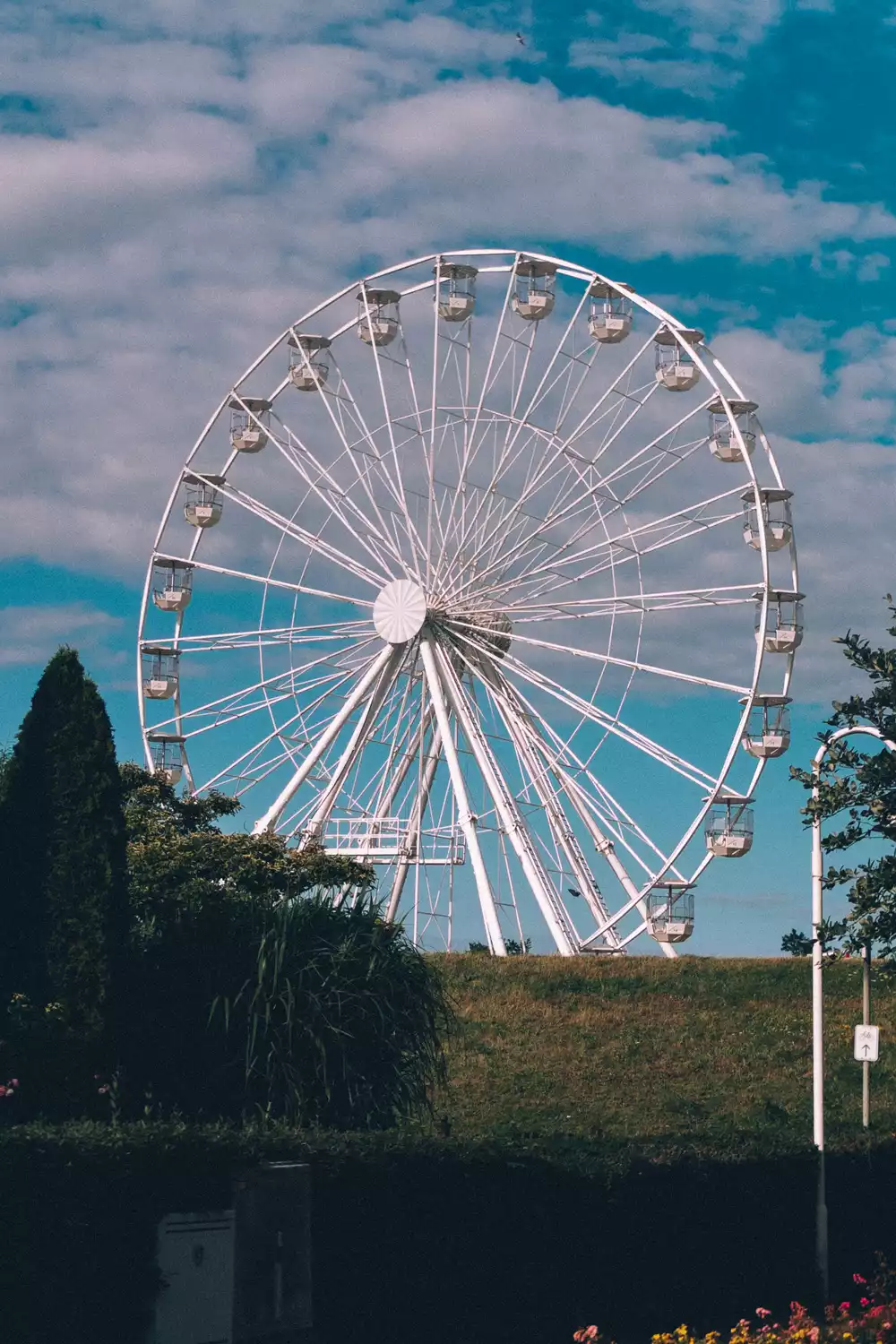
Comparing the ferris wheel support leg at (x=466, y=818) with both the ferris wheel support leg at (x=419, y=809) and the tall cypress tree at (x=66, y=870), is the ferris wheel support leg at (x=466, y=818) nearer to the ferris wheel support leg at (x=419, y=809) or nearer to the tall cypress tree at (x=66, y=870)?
the ferris wheel support leg at (x=419, y=809)

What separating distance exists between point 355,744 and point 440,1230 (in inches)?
1028

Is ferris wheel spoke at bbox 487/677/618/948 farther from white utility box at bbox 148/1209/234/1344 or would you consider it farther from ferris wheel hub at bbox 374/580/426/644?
white utility box at bbox 148/1209/234/1344

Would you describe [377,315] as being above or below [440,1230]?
above

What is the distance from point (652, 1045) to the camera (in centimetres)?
3647

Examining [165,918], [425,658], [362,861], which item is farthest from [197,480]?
[165,918]

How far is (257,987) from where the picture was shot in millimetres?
21125

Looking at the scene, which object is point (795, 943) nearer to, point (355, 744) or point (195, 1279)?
point (195, 1279)

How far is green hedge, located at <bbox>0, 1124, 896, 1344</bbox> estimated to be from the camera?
1255 cm

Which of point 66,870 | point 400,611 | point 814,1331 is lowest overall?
point 814,1331

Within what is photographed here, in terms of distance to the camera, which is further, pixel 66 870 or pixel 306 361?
pixel 306 361

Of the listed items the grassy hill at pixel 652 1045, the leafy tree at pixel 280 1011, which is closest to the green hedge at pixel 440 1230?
the leafy tree at pixel 280 1011

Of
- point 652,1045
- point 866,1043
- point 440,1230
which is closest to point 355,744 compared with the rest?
point 652,1045

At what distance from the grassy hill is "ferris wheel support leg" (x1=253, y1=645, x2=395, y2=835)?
4.96 m

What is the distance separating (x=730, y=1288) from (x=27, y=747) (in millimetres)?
9112
